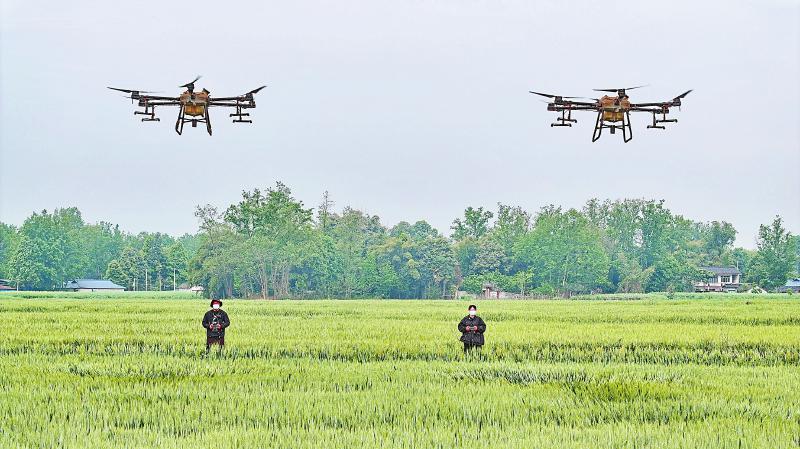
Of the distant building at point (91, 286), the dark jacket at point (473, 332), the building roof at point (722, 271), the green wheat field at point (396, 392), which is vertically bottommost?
the green wheat field at point (396, 392)

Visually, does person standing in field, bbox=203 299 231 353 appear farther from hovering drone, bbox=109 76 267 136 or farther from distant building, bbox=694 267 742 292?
distant building, bbox=694 267 742 292

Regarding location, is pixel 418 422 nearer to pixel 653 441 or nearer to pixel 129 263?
pixel 653 441

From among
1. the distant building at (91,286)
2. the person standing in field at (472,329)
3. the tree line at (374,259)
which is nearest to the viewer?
the person standing in field at (472,329)

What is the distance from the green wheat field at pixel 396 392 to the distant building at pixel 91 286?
280 ft

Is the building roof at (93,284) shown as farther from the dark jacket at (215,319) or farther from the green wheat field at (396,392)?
the dark jacket at (215,319)

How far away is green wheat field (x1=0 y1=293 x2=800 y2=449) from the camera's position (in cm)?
1057

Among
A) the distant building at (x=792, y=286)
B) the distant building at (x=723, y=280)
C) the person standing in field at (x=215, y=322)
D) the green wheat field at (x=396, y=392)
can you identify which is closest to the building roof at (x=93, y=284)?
the distant building at (x=723, y=280)

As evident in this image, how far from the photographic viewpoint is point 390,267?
300 feet

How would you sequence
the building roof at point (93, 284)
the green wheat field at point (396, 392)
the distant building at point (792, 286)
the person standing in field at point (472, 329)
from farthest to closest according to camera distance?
the building roof at point (93, 284)
the distant building at point (792, 286)
the person standing in field at point (472, 329)
the green wheat field at point (396, 392)

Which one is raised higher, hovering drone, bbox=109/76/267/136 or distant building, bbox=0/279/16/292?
hovering drone, bbox=109/76/267/136

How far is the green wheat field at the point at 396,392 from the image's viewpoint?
10.6 metres

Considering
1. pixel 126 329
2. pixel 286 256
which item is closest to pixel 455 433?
pixel 126 329

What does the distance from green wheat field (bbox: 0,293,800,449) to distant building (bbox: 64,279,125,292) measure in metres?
85.2

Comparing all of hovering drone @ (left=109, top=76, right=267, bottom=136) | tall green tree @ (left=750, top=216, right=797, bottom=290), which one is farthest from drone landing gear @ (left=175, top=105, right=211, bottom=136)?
tall green tree @ (left=750, top=216, right=797, bottom=290)
